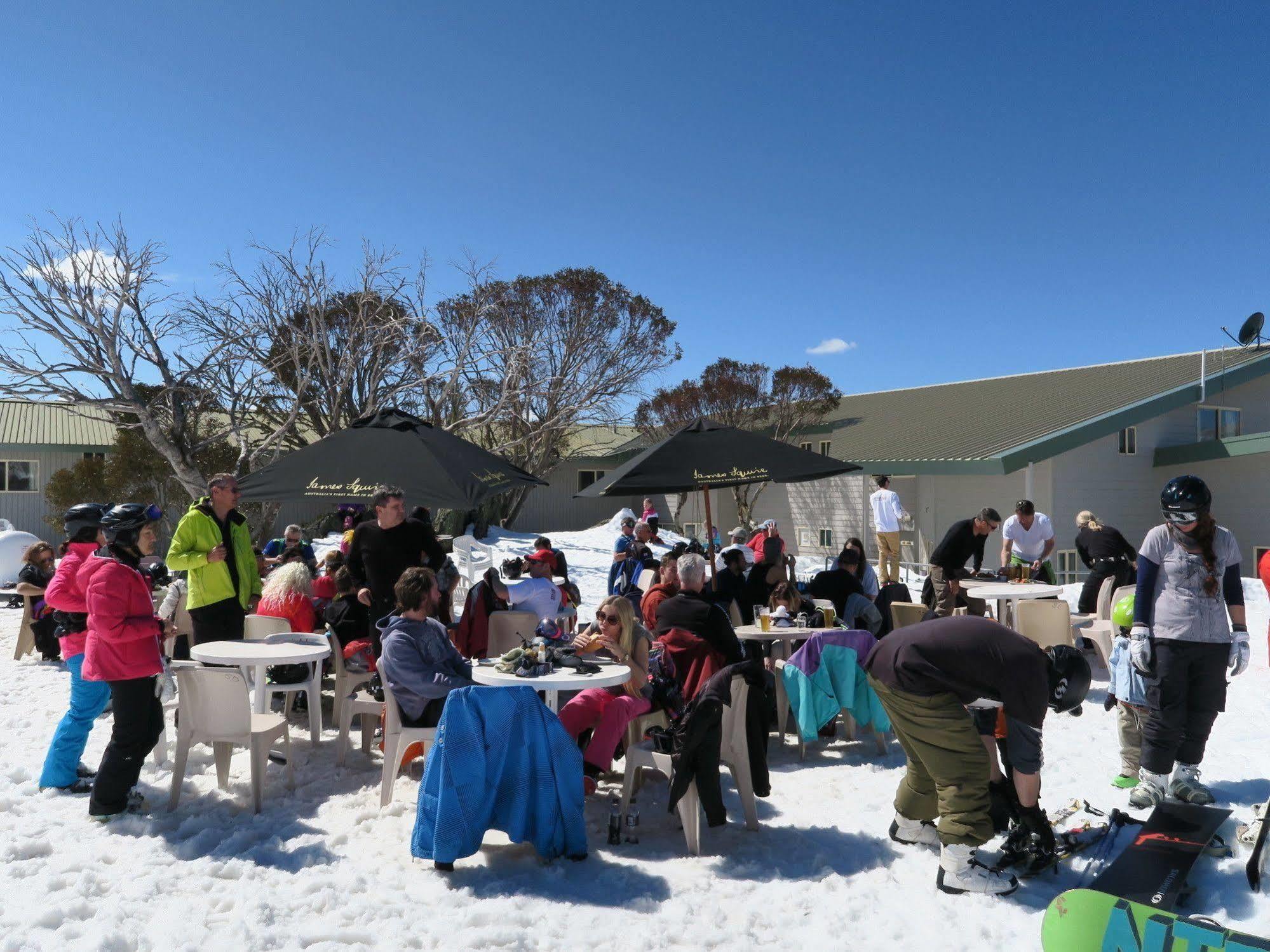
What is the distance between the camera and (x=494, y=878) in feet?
13.6

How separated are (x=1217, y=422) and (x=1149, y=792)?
15768 millimetres

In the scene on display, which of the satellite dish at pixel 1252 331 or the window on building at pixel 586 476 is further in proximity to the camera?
the window on building at pixel 586 476

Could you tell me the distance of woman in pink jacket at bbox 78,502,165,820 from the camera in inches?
185

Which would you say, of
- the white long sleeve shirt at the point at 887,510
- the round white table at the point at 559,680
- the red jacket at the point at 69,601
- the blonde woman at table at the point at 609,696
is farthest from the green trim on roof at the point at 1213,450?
the red jacket at the point at 69,601

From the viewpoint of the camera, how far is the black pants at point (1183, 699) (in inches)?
181

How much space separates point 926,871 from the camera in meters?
4.16

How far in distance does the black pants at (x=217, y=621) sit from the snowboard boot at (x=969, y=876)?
4.99 m

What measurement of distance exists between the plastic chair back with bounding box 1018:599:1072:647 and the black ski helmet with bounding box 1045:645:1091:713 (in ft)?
12.9

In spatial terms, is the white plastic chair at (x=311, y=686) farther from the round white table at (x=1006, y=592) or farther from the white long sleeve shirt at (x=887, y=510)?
the white long sleeve shirt at (x=887, y=510)

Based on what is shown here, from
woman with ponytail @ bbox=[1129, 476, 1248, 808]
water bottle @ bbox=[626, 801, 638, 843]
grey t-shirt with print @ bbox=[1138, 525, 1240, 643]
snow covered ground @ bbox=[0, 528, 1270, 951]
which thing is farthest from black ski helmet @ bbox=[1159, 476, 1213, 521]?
water bottle @ bbox=[626, 801, 638, 843]

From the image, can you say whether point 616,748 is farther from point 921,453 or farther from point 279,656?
point 921,453

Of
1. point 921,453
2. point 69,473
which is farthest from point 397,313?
point 921,453

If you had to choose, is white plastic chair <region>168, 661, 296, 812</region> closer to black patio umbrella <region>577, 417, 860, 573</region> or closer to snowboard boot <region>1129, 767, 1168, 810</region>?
black patio umbrella <region>577, 417, 860, 573</region>

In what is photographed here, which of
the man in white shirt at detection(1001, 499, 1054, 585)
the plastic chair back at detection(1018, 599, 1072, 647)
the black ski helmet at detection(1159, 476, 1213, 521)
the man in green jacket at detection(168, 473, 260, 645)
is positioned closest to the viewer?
the black ski helmet at detection(1159, 476, 1213, 521)
